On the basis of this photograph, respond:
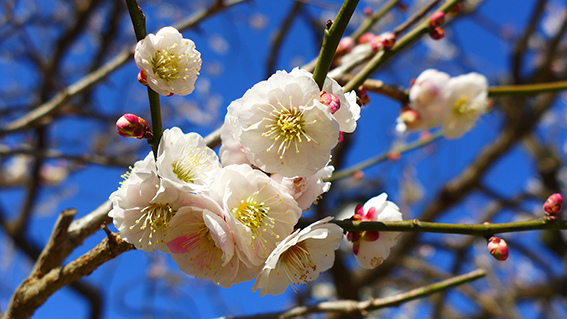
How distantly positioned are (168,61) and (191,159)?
0.21 m

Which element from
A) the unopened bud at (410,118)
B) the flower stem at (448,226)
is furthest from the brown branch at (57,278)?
the unopened bud at (410,118)

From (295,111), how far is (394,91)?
2.41 ft

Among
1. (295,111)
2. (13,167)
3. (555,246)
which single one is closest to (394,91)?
(295,111)

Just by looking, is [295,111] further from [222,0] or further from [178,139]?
[222,0]

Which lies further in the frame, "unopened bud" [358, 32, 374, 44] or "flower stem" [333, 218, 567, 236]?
"unopened bud" [358, 32, 374, 44]

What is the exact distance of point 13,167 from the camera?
6.54m

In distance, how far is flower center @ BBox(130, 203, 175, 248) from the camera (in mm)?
759

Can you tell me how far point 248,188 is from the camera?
2.50 feet

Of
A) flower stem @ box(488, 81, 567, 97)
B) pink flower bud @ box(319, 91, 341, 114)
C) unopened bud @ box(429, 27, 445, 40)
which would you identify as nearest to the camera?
pink flower bud @ box(319, 91, 341, 114)

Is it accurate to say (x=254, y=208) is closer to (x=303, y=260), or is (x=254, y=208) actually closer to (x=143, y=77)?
(x=303, y=260)

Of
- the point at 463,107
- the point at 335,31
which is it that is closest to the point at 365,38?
the point at 463,107

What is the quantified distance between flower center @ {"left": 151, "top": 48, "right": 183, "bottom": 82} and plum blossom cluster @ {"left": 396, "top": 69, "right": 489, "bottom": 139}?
88cm

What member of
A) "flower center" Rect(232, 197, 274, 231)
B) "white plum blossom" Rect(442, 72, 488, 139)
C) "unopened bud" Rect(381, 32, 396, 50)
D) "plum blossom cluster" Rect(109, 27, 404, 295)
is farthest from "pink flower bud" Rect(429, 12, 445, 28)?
"flower center" Rect(232, 197, 274, 231)

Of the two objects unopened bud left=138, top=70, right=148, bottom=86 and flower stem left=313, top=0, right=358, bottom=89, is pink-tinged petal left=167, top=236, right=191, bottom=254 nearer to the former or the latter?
unopened bud left=138, top=70, right=148, bottom=86
